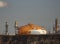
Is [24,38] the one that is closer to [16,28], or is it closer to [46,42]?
[46,42]

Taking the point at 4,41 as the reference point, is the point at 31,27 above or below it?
above

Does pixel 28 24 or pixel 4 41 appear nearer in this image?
pixel 4 41

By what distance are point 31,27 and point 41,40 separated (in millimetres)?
18301

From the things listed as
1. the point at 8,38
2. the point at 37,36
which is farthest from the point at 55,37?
the point at 8,38

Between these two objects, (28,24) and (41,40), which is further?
(28,24)

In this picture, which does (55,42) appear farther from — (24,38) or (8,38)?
(8,38)

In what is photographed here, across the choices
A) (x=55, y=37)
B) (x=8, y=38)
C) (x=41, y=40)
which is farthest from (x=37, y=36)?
(x=8, y=38)

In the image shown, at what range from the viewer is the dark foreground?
14547 mm

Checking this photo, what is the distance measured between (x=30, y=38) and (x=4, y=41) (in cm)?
228

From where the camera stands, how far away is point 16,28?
111 ft

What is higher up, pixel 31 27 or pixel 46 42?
pixel 31 27

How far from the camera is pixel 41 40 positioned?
14.8 meters

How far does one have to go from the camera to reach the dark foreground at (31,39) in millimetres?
14547

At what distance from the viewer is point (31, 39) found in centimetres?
1488
